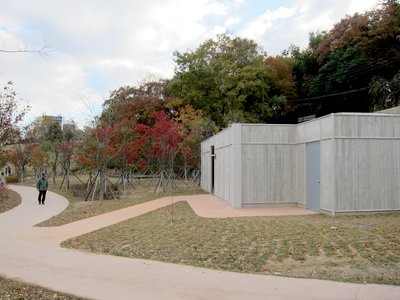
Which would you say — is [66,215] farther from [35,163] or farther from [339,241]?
[35,163]

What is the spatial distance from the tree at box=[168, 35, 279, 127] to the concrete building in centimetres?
1677

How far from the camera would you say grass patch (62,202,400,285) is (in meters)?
6.12

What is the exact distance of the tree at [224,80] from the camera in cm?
3186

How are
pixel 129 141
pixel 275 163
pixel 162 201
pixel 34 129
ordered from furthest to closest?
pixel 34 129
pixel 129 141
pixel 162 201
pixel 275 163

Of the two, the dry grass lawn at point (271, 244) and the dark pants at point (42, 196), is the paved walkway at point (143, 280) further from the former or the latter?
the dark pants at point (42, 196)

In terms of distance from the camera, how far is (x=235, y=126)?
14.2 metres

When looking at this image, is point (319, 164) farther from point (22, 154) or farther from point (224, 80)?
point (22, 154)

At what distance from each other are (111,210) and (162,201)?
304 cm

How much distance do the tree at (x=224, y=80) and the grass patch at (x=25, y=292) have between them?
2704 centimetres

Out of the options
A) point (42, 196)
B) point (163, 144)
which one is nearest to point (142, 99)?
point (163, 144)

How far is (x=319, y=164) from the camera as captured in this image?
1277cm

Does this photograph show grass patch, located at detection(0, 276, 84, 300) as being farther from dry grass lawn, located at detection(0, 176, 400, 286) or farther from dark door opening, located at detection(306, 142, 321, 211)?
dark door opening, located at detection(306, 142, 321, 211)

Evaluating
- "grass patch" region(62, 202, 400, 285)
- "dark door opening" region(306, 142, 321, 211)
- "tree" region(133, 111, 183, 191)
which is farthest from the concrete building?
"tree" region(133, 111, 183, 191)

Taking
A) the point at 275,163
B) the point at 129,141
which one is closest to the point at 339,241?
the point at 275,163
